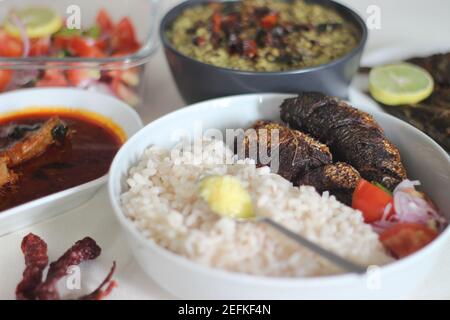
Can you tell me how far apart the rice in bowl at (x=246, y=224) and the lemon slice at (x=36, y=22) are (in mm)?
980

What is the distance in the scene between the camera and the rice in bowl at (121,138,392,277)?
142 centimetres

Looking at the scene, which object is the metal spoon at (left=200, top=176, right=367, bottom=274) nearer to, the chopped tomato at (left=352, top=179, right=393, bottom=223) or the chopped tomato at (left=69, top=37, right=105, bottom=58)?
the chopped tomato at (left=352, top=179, right=393, bottom=223)

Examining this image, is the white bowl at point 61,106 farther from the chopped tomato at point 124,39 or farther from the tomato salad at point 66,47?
the chopped tomato at point 124,39

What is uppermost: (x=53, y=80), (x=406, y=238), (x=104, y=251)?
(x=406, y=238)

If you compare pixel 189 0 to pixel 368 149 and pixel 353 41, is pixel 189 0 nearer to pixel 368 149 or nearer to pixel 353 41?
pixel 353 41

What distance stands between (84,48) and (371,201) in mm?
1320

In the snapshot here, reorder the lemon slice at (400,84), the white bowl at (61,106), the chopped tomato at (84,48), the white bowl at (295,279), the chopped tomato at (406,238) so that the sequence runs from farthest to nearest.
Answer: the chopped tomato at (84,48) → the lemon slice at (400,84) → the white bowl at (61,106) → the chopped tomato at (406,238) → the white bowl at (295,279)

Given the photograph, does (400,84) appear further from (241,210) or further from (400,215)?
(241,210)

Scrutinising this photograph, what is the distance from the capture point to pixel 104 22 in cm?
254

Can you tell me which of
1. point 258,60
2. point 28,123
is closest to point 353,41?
point 258,60

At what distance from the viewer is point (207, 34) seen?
7.37 ft

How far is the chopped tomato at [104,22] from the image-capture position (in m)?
2.51

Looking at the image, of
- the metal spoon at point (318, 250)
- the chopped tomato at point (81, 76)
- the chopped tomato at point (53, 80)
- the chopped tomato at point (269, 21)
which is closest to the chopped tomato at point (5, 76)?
the chopped tomato at point (53, 80)

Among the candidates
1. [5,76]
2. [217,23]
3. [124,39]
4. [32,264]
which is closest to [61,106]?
[5,76]
